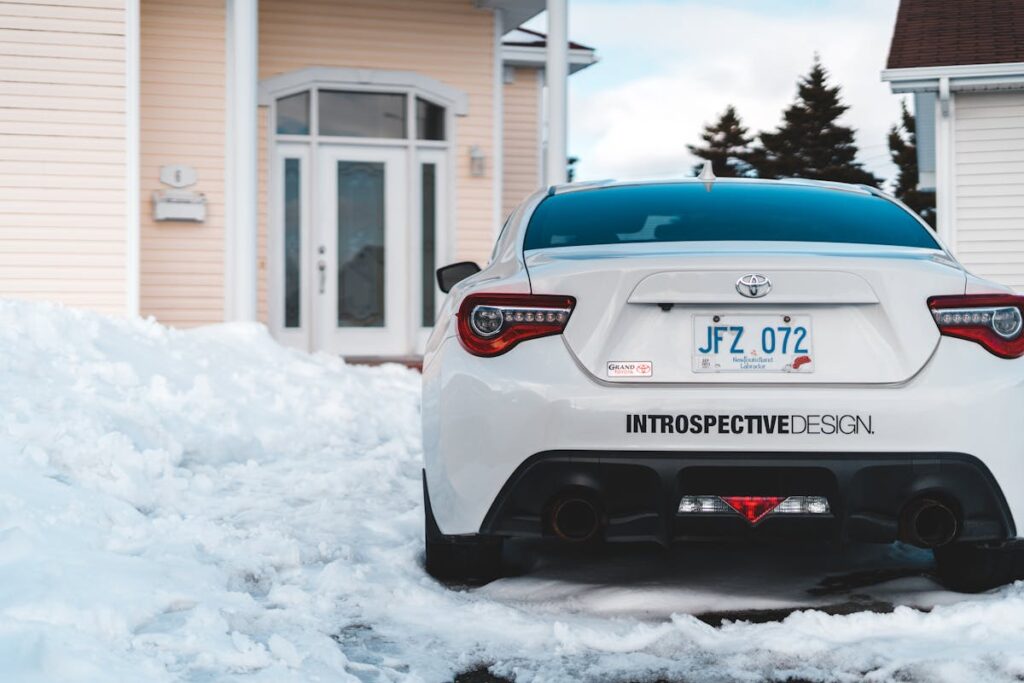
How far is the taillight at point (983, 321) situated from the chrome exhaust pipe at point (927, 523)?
1.70ft

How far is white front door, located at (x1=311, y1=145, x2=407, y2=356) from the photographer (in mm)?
14984

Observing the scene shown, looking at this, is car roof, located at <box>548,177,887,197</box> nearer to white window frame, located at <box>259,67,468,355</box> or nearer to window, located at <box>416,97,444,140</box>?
white window frame, located at <box>259,67,468,355</box>

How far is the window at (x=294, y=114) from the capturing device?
48.9 ft

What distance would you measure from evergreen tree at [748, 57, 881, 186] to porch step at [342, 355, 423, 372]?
57522mm

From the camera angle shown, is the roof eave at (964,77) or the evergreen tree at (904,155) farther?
the evergreen tree at (904,155)

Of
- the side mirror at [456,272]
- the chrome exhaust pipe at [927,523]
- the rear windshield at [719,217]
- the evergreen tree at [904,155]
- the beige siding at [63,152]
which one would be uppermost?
the evergreen tree at [904,155]

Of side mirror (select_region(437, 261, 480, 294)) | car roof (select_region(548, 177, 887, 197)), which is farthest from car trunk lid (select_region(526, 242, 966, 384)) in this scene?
side mirror (select_region(437, 261, 480, 294))

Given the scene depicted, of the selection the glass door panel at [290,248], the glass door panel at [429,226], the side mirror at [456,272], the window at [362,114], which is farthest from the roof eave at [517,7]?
the side mirror at [456,272]

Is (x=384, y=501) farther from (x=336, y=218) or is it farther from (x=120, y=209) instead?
(x=336, y=218)

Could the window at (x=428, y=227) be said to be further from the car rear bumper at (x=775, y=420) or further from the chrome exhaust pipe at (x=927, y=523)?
the chrome exhaust pipe at (x=927, y=523)

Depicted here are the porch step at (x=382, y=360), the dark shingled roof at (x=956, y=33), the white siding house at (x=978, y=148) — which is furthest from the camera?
the dark shingled roof at (x=956, y=33)

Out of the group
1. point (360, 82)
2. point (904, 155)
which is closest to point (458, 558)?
point (360, 82)

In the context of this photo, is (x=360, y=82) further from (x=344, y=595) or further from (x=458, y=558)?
(x=344, y=595)

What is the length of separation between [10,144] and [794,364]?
10.9 m
